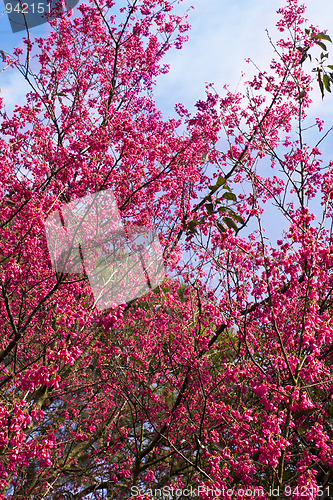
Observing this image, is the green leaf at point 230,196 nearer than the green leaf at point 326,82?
Yes

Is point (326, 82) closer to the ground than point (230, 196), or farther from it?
farther from it

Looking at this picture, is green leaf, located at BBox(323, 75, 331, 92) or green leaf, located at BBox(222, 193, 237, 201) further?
green leaf, located at BBox(323, 75, 331, 92)

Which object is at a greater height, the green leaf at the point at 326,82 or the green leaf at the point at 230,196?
the green leaf at the point at 326,82

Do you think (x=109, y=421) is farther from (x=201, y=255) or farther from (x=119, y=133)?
(x=119, y=133)

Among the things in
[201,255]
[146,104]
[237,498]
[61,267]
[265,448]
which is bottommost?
[237,498]

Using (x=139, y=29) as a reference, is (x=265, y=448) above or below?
below

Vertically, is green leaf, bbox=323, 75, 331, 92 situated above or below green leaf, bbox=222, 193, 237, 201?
above

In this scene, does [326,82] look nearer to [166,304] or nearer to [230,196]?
[230,196]

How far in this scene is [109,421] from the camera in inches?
356

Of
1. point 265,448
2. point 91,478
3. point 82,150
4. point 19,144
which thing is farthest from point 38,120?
point 91,478

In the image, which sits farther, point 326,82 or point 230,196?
point 326,82

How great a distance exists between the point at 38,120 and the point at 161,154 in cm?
261

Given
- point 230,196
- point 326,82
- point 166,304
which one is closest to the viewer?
point 230,196

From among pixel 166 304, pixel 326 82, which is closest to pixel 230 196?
pixel 326 82
